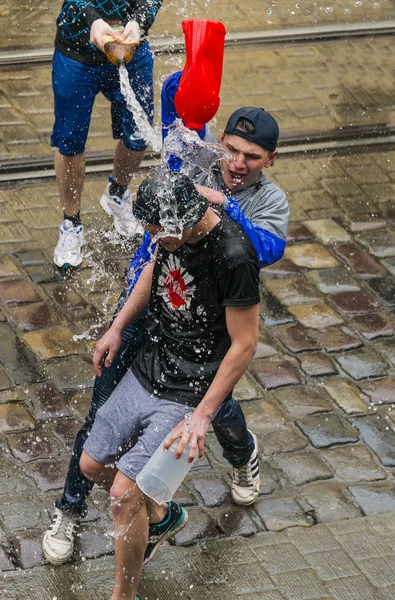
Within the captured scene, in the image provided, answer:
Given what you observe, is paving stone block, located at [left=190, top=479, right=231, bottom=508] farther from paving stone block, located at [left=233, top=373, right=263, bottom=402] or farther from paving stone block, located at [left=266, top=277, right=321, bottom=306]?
paving stone block, located at [left=266, top=277, right=321, bottom=306]

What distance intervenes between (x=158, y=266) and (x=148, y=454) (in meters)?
0.73

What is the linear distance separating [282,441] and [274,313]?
3.74 feet

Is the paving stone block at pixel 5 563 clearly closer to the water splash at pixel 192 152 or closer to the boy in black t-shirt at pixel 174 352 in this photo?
the boy in black t-shirt at pixel 174 352

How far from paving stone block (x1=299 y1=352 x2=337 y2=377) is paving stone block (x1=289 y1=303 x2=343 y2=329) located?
288 millimetres

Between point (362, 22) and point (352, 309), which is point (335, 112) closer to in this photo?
point (362, 22)

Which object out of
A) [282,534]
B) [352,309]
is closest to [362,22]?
[352,309]

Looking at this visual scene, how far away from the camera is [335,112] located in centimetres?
838

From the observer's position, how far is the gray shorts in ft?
13.3

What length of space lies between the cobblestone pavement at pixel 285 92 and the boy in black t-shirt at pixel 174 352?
11.5 ft

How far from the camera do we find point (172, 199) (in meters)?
3.80

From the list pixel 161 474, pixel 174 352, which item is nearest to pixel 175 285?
pixel 174 352

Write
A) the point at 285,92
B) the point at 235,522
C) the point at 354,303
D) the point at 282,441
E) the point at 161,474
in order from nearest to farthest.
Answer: the point at 161,474 → the point at 235,522 → the point at 282,441 → the point at 354,303 → the point at 285,92

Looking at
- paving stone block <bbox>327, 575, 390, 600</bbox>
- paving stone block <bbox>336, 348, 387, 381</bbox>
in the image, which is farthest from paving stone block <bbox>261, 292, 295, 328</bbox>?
paving stone block <bbox>327, 575, 390, 600</bbox>

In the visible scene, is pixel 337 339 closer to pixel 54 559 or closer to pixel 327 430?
pixel 327 430
